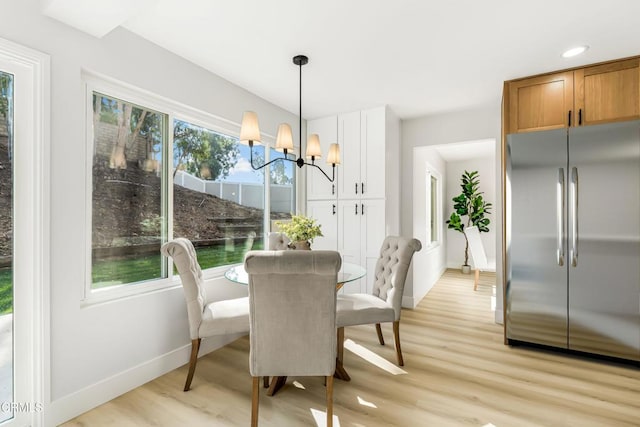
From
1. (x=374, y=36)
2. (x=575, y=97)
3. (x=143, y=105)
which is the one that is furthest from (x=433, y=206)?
(x=143, y=105)

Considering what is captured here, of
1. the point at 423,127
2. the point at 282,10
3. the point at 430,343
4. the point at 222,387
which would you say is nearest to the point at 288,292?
the point at 222,387

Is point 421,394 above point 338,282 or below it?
below

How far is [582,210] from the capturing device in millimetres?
2537

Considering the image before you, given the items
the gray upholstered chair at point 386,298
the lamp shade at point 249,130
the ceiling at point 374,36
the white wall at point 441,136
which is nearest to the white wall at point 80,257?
the ceiling at point 374,36

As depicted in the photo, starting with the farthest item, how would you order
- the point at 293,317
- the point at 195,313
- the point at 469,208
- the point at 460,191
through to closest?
the point at 460,191 → the point at 469,208 → the point at 195,313 → the point at 293,317

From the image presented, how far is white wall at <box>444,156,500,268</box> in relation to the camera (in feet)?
21.7

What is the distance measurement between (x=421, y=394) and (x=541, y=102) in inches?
105

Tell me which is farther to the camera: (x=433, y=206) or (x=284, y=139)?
(x=433, y=206)

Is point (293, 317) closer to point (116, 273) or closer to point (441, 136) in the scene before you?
point (116, 273)

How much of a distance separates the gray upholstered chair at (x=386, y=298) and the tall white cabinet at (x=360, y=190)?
30.8 inches

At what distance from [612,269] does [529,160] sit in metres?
1.05

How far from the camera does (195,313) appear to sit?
84.9 inches

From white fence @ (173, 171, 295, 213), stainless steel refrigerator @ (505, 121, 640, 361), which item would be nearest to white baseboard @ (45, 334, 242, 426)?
white fence @ (173, 171, 295, 213)

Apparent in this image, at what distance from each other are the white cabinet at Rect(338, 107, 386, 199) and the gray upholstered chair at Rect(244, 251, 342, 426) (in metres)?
2.22
